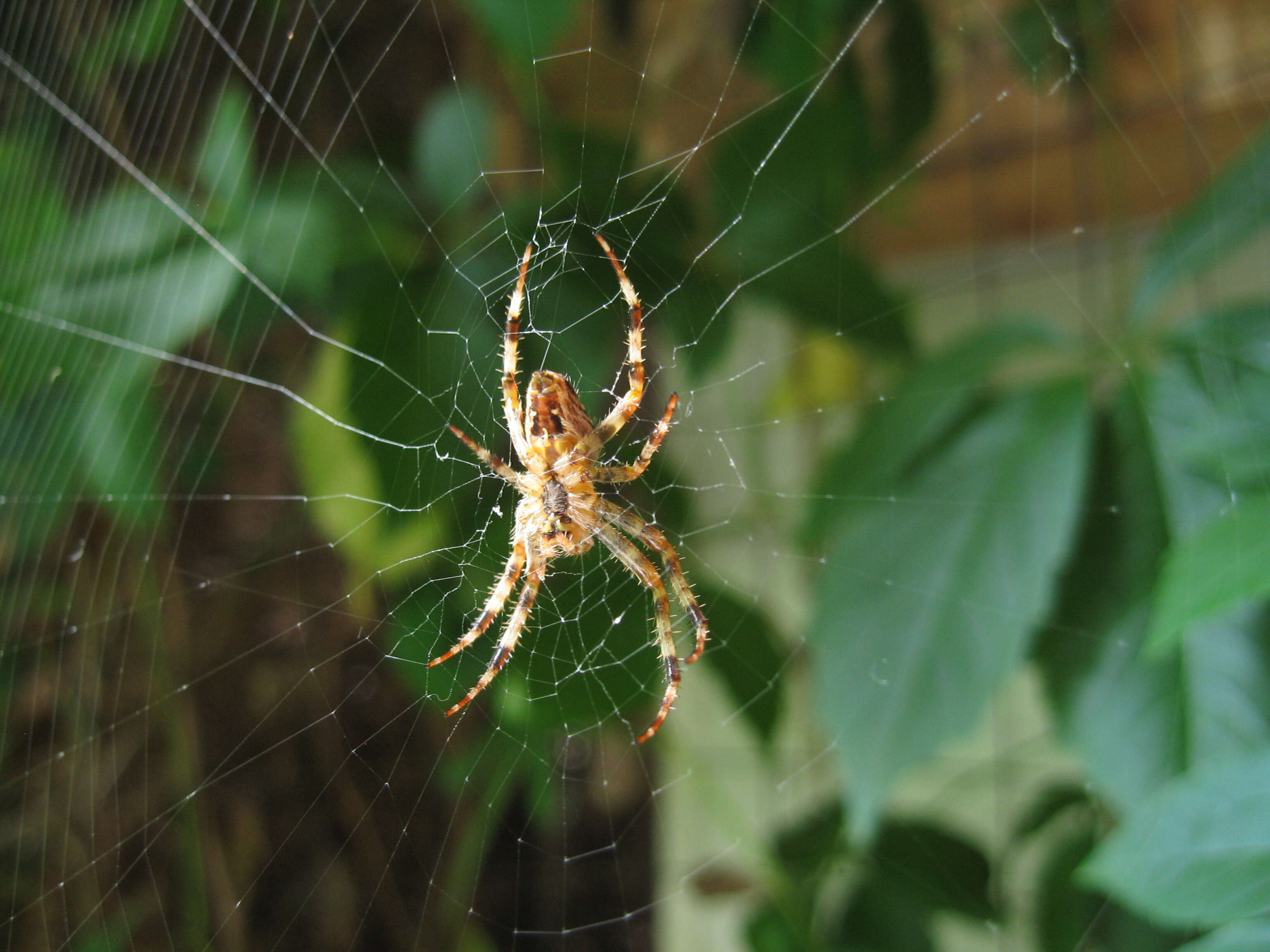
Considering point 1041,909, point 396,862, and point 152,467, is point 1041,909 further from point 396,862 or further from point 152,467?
point 152,467

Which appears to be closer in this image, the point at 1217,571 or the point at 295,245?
the point at 1217,571

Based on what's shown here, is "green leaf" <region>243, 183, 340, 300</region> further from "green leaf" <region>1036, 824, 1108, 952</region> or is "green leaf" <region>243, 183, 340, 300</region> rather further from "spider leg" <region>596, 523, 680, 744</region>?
"green leaf" <region>1036, 824, 1108, 952</region>

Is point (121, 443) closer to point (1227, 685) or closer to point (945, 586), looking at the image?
point (945, 586)

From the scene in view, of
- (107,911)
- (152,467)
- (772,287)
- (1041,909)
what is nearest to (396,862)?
(107,911)

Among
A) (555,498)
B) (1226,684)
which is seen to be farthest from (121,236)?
(1226,684)

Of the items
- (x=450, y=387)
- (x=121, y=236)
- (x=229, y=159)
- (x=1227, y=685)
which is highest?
(x=229, y=159)

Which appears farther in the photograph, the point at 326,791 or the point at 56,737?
the point at 326,791
